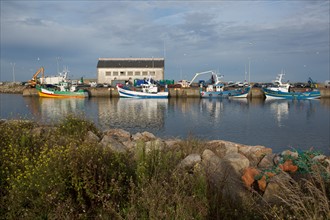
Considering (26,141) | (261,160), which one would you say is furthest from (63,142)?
(261,160)

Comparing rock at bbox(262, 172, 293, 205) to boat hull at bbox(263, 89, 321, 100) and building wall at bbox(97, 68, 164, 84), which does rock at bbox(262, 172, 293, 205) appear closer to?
boat hull at bbox(263, 89, 321, 100)

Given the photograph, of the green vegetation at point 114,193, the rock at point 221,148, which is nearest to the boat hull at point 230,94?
the rock at point 221,148

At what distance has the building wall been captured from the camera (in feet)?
249

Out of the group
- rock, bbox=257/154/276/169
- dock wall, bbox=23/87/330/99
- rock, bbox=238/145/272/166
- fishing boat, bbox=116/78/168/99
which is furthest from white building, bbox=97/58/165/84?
rock, bbox=257/154/276/169

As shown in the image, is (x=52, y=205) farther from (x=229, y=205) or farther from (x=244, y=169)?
(x=244, y=169)

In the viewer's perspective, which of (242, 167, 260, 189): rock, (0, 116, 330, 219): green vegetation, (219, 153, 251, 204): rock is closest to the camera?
(0, 116, 330, 219): green vegetation

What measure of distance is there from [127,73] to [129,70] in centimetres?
94

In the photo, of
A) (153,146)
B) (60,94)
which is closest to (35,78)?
(60,94)

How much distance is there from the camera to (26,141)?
6355 mm

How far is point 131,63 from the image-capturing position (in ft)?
261

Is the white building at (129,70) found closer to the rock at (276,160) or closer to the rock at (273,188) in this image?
the rock at (276,160)

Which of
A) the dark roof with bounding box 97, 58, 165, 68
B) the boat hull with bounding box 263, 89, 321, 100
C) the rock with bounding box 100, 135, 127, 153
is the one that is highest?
the dark roof with bounding box 97, 58, 165, 68

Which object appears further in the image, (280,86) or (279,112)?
(280,86)

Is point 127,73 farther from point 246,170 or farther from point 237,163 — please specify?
point 246,170
